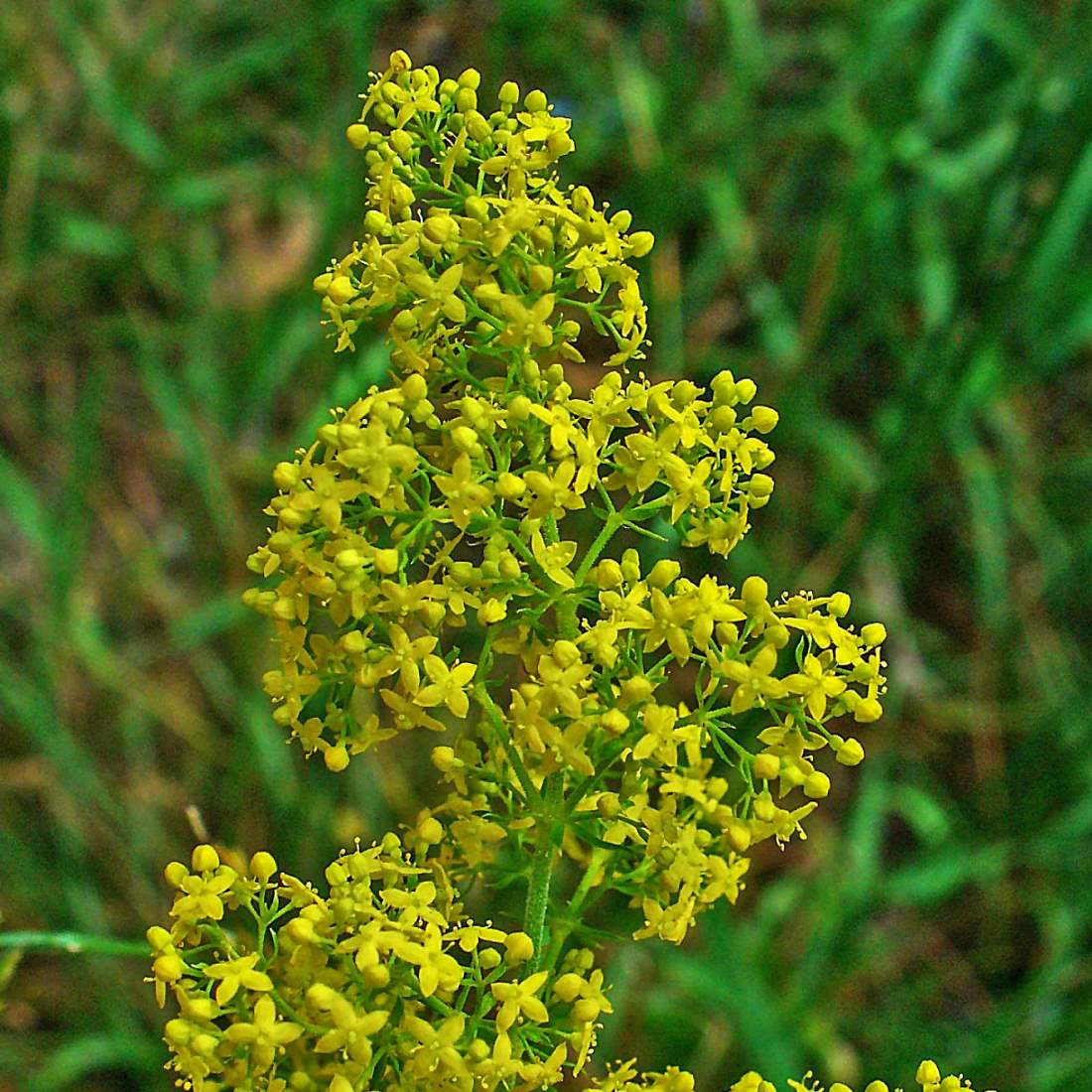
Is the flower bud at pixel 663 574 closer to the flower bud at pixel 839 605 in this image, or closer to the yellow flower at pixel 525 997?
the flower bud at pixel 839 605

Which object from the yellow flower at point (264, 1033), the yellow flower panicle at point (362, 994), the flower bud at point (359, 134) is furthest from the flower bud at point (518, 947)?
the flower bud at point (359, 134)

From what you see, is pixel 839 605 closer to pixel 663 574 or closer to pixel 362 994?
pixel 663 574

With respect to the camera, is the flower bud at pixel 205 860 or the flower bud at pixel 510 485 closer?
the flower bud at pixel 510 485

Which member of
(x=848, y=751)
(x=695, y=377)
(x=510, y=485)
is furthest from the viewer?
(x=695, y=377)

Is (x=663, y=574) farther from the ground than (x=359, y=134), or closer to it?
closer to it

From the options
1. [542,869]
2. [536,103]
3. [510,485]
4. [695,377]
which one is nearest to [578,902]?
[542,869]

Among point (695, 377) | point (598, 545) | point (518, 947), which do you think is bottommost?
point (518, 947)

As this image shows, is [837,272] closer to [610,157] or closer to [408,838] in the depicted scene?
[610,157]

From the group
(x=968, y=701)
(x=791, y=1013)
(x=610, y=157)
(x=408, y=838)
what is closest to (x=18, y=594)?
(x=610, y=157)

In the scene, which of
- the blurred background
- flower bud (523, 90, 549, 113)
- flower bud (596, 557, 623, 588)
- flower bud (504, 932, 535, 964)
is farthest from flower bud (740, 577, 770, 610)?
the blurred background
